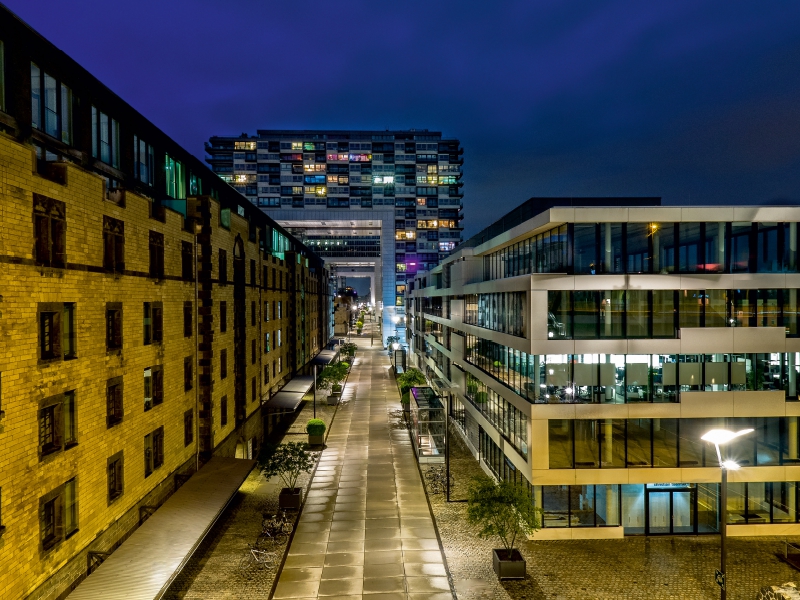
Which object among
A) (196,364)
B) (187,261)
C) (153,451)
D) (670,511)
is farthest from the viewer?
(196,364)

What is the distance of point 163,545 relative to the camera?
16.2 m

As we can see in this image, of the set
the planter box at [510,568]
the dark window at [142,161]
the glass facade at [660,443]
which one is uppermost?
the dark window at [142,161]

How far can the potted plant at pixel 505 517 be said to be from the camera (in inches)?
720

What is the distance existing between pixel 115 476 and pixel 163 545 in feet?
10.1

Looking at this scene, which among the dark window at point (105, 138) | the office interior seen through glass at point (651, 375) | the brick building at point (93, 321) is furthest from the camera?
the office interior seen through glass at point (651, 375)

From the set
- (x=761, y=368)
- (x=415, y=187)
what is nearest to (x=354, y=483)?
(x=761, y=368)

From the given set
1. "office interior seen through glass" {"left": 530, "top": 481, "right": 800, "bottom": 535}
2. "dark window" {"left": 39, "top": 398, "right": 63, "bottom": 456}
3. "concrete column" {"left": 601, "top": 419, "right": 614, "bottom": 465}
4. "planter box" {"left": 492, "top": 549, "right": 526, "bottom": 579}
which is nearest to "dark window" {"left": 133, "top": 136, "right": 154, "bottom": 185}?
"dark window" {"left": 39, "top": 398, "right": 63, "bottom": 456}

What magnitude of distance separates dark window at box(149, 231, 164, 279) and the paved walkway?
12951 mm

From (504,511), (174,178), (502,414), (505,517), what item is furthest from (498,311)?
(174,178)

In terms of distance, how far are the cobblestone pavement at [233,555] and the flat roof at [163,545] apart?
2002 millimetres

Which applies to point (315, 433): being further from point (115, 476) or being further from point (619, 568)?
point (619, 568)

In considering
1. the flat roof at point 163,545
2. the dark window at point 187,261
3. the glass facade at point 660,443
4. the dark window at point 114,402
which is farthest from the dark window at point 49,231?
the glass facade at point 660,443

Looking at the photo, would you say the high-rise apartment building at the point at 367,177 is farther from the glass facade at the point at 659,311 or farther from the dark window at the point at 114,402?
the dark window at the point at 114,402

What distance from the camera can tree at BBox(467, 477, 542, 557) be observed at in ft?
61.0
